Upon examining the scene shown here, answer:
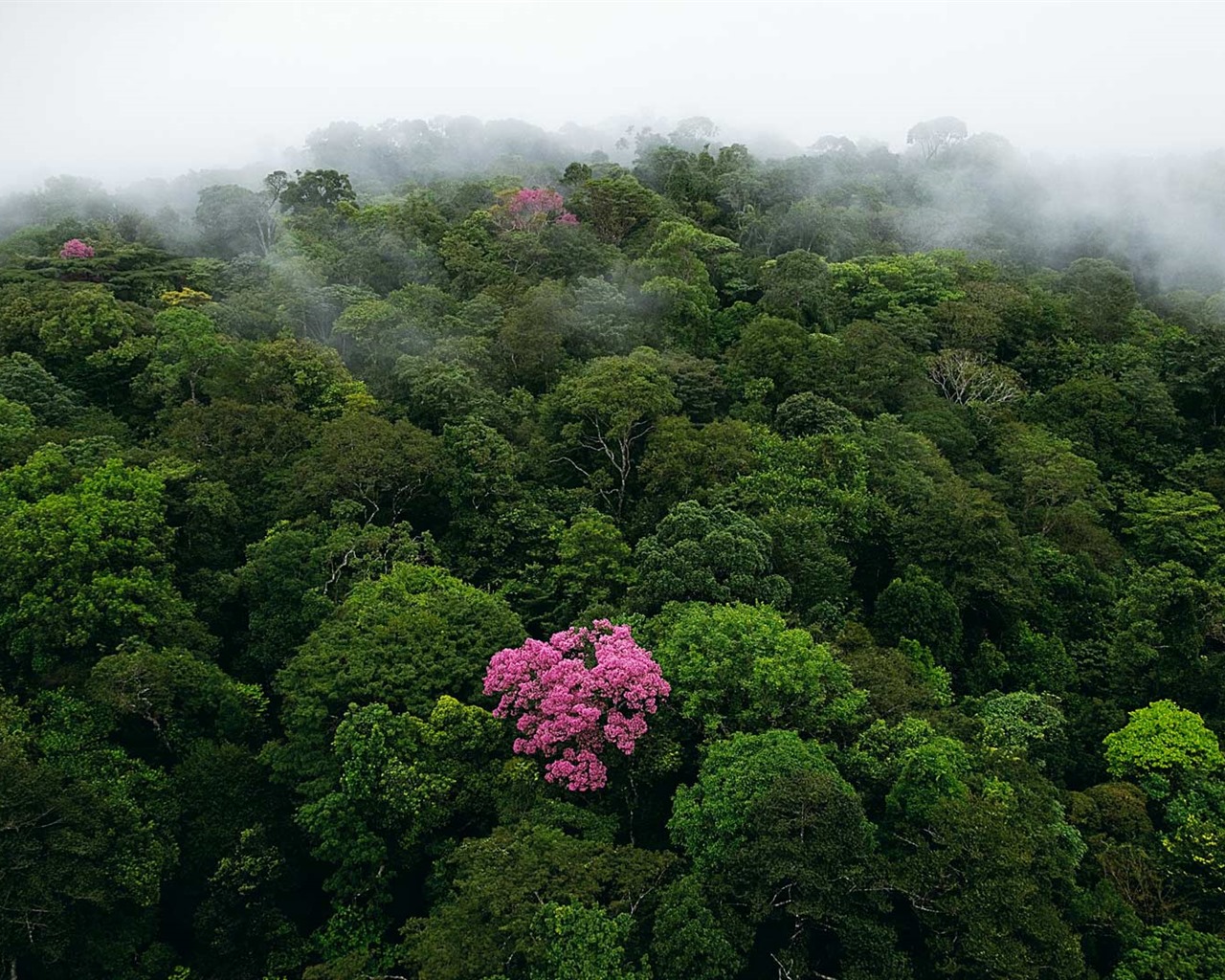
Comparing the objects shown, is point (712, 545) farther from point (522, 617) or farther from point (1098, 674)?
point (1098, 674)

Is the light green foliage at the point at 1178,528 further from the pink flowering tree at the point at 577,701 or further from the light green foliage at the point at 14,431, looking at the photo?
the light green foliage at the point at 14,431

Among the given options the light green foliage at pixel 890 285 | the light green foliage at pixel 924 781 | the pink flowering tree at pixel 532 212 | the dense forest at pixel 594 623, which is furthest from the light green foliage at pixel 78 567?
the light green foliage at pixel 890 285

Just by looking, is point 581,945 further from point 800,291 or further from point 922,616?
point 800,291

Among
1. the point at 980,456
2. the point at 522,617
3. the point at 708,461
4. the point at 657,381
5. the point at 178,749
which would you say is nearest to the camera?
the point at 178,749

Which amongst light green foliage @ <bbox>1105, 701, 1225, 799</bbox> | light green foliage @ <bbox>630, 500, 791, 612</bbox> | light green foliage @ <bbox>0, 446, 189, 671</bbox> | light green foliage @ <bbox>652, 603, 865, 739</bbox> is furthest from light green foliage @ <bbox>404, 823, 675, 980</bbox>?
light green foliage @ <bbox>1105, 701, 1225, 799</bbox>

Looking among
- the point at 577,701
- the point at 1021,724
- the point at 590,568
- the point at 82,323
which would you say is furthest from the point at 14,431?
the point at 1021,724

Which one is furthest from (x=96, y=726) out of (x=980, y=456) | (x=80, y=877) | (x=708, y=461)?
(x=980, y=456)

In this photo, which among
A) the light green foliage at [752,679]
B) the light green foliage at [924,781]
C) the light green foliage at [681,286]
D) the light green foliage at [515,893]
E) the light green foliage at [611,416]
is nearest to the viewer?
the light green foliage at [515,893]
